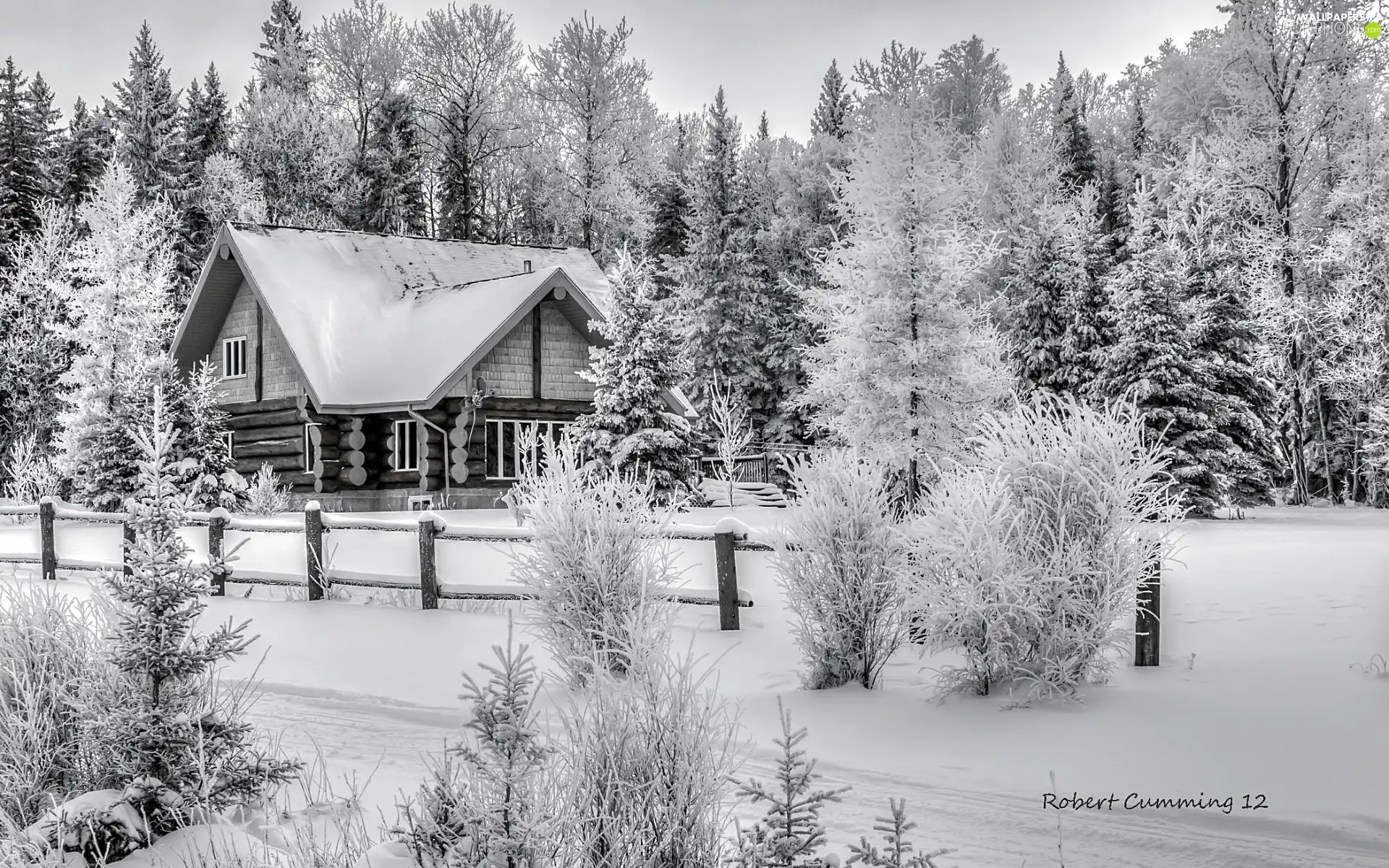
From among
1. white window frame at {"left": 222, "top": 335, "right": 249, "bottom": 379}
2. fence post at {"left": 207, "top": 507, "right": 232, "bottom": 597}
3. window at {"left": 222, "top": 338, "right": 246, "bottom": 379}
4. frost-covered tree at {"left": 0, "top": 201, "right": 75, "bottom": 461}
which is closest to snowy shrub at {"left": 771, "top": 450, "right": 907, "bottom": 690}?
fence post at {"left": 207, "top": 507, "right": 232, "bottom": 597}

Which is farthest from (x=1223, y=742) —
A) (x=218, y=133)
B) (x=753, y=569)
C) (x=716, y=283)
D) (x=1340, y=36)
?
(x=218, y=133)

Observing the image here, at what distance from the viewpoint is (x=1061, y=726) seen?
6707 mm

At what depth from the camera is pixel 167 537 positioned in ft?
16.6

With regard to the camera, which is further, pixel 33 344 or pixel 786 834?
pixel 33 344

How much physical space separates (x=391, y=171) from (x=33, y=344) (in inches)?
546

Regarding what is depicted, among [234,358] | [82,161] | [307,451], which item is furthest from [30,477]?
[82,161]

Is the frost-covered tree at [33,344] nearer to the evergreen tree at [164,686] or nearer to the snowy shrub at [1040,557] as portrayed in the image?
the evergreen tree at [164,686]

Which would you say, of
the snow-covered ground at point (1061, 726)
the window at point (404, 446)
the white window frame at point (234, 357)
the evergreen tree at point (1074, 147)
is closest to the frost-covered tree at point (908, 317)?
the snow-covered ground at point (1061, 726)

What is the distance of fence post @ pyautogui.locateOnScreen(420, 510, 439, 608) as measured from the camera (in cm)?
1204

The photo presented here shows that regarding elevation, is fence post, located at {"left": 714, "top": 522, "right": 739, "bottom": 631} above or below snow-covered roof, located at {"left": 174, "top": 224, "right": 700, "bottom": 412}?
below

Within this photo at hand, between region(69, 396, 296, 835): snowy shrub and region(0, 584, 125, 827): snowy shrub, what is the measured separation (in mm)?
241

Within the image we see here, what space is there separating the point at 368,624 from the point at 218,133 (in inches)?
1513

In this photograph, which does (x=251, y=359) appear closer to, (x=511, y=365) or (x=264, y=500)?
(x=511, y=365)

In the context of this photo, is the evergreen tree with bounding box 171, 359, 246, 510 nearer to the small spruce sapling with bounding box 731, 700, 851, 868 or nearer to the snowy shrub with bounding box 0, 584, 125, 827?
the snowy shrub with bounding box 0, 584, 125, 827
